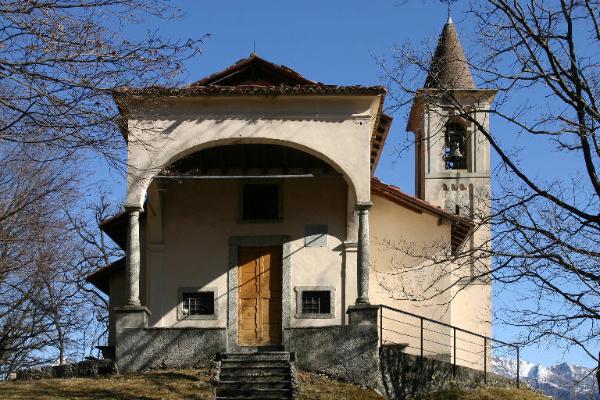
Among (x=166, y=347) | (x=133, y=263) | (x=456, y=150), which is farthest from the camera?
(x=456, y=150)

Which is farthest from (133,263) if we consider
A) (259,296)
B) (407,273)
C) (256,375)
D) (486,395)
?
(486,395)

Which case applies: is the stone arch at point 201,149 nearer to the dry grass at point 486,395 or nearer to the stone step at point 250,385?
the dry grass at point 486,395

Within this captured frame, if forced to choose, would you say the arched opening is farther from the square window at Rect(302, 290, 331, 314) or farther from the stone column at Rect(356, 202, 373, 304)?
the square window at Rect(302, 290, 331, 314)

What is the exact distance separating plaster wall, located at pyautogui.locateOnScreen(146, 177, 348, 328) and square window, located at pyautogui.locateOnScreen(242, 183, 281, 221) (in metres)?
0.16

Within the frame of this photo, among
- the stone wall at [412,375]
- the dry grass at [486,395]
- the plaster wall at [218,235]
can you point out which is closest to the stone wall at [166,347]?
the plaster wall at [218,235]

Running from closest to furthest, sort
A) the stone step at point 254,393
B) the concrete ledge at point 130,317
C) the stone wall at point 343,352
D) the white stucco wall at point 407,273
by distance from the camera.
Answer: the stone step at point 254,393, the stone wall at point 343,352, the concrete ledge at point 130,317, the white stucco wall at point 407,273

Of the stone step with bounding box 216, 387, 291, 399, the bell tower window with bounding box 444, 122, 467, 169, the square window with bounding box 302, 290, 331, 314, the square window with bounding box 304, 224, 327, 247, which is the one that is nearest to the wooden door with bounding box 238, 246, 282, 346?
the square window with bounding box 302, 290, 331, 314

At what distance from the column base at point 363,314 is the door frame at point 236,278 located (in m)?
2.58

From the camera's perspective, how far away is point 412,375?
819 inches

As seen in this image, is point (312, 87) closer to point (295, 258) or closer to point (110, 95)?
point (295, 258)

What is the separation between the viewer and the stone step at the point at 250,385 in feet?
62.2

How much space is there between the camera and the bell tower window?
3125 centimetres

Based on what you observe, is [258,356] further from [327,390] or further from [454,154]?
[454,154]

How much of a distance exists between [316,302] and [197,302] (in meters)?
2.62
